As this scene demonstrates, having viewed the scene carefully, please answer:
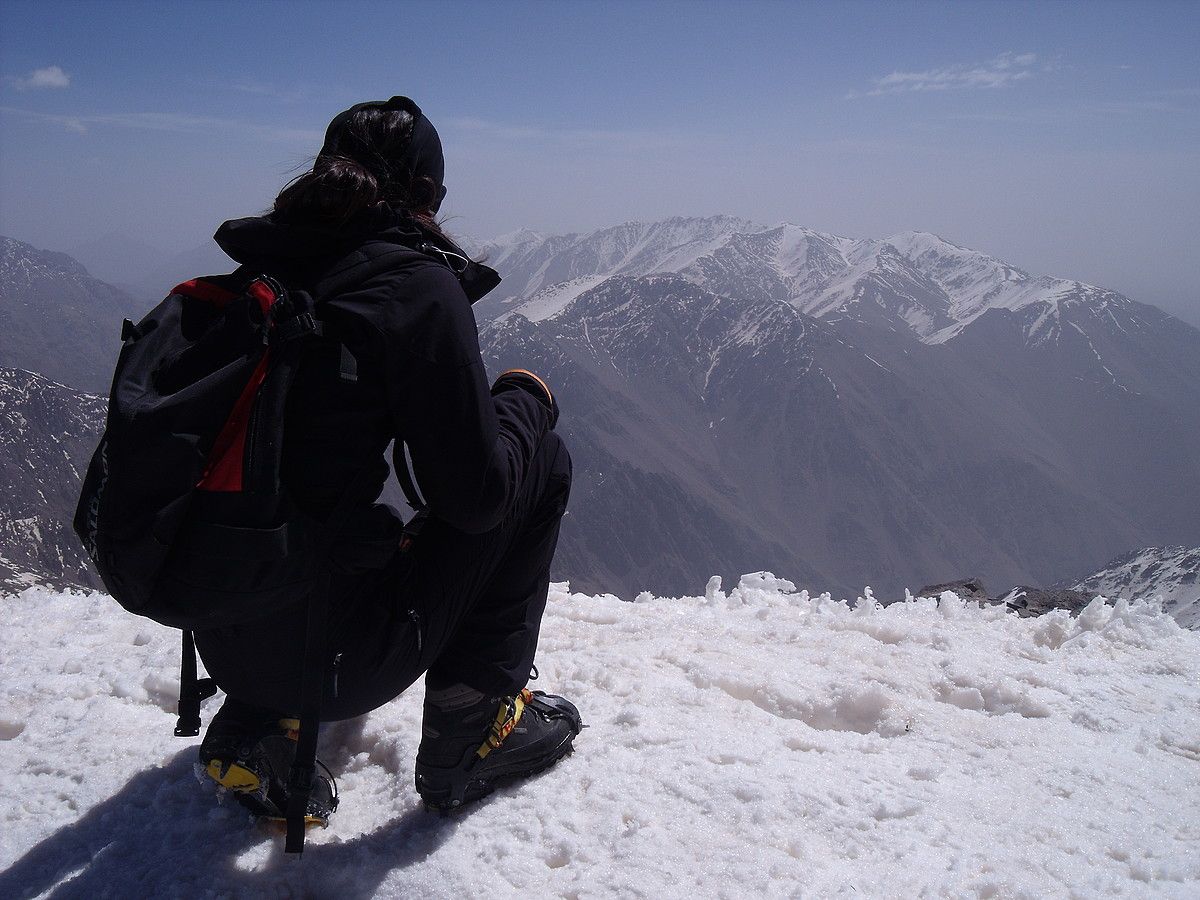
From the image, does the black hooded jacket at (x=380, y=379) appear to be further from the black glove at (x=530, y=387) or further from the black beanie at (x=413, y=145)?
the black glove at (x=530, y=387)

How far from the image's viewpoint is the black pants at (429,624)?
2680 mm

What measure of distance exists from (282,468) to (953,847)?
2.93 m

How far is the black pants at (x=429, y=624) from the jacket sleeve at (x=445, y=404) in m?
0.32

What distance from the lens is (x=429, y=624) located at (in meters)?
2.82

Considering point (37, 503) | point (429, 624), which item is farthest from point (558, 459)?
point (37, 503)

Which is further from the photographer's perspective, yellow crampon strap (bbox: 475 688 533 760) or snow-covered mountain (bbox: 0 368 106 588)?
snow-covered mountain (bbox: 0 368 106 588)

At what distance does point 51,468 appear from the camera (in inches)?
7456

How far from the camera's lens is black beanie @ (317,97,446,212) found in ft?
8.72

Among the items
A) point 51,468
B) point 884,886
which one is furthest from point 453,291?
point 51,468

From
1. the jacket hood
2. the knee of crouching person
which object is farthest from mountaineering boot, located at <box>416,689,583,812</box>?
the jacket hood

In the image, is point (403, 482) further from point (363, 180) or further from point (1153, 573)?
point (1153, 573)

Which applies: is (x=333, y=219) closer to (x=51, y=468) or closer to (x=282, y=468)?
(x=282, y=468)

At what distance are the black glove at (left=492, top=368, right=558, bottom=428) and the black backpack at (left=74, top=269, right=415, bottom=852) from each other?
87 centimetres

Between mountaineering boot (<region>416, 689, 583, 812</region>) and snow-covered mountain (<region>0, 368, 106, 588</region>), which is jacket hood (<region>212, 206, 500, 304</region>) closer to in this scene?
mountaineering boot (<region>416, 689, 583, 812</region>)
